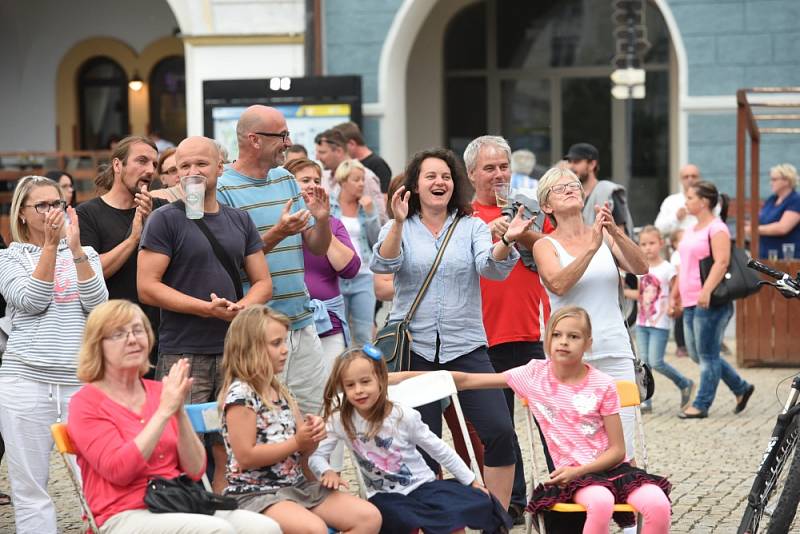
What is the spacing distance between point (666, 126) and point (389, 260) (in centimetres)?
1474

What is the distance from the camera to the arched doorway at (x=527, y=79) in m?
21.3

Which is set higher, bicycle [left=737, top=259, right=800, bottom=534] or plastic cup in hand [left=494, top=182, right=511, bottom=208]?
plastic cup in hand [left=494, top=182, right=511, bottom=208]

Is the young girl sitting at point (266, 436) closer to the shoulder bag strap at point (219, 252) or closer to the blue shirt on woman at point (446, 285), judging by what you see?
the shoulder bag strap at point (219, 252)

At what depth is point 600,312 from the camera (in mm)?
6711

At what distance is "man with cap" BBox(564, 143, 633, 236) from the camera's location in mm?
10445

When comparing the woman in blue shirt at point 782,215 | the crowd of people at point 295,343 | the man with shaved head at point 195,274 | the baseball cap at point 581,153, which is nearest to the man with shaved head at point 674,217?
the woman in blue shirt at point 782,215

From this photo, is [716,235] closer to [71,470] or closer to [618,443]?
[618,443]

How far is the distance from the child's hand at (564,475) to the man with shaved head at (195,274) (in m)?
1.41

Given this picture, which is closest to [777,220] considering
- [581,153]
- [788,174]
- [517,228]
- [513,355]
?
[788,174]

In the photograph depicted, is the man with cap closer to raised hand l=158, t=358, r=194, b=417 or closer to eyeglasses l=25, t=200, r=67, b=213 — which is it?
eyeglasses l=25, t=200, r=67, b=213

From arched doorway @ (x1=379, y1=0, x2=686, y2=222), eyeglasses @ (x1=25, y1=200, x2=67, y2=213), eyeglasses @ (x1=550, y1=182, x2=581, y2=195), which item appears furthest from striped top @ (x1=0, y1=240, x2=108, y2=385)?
arched doorway @ (x1=379, y1=0, x2=686, y2=222)

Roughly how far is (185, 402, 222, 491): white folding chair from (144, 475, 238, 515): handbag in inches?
16.0

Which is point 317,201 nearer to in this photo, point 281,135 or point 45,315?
point 281,135

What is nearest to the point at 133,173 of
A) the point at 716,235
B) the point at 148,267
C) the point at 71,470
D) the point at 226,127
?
the point at 148,267
